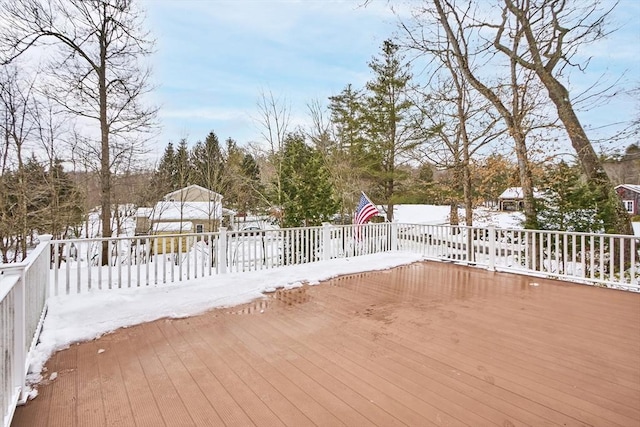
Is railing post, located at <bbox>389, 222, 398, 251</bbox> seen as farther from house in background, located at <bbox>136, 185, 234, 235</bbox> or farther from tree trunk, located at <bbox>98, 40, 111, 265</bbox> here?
house in background, located at <bbox>136, 185, 234, 235</bbox>

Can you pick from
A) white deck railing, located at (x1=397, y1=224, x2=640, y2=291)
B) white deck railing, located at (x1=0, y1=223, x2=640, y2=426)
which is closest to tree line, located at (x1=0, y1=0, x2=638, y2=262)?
white deck railing, located at (x1=397, y1=224, x2=640, y2=291)

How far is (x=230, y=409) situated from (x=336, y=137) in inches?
552

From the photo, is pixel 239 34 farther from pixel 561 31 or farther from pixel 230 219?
pixel 230 219

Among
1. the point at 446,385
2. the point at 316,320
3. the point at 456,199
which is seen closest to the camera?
the point at 446,385

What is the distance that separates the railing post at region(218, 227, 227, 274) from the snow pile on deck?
14 centimetres

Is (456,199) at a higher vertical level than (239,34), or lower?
lower

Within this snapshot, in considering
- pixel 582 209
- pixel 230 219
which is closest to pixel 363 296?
pixel 582 209

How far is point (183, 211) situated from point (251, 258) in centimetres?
1114

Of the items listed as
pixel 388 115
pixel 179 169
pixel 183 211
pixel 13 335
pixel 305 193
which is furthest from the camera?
pixel 179 169

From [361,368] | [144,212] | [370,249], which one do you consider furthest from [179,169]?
[361,368]

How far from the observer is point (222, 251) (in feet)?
16.6

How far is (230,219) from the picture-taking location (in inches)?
722

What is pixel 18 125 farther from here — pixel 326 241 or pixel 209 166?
pixel 326 241

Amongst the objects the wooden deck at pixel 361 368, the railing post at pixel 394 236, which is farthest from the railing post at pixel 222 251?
the railing post at pixel 394 236
